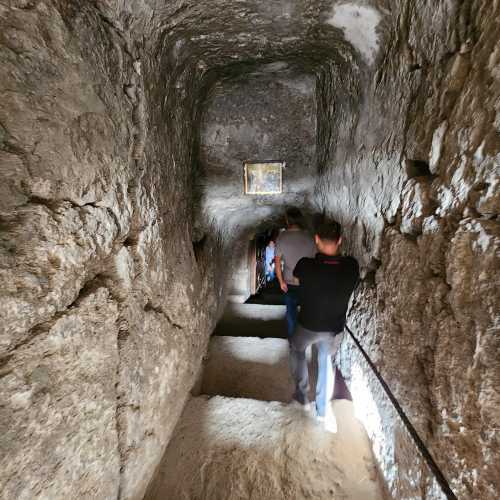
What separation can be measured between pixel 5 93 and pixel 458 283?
5.33 feet

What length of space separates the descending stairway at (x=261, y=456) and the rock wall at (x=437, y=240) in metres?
0.28

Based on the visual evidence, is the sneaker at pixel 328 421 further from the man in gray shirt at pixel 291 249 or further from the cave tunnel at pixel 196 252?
the man in gray shirt at pixel 291 249

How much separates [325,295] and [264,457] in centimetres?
117

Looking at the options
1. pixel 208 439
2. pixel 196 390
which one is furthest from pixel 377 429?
pixel 196 390

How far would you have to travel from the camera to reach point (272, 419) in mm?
2020

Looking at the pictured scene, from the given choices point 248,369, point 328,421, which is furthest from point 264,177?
point 328,421

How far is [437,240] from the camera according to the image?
1142 mm

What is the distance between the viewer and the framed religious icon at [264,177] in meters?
2.96

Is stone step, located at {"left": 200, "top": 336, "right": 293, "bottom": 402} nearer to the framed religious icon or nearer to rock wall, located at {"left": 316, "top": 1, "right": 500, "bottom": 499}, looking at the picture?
rock wall, located at {"left": 316, "top": 1, "right": 500, "bottom": 499}

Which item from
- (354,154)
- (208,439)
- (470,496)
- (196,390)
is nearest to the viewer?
(470,496)

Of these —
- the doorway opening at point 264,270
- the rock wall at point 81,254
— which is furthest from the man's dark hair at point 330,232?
the doorway opening at point 264,270

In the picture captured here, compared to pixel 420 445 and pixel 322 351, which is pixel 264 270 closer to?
pixel 322 351

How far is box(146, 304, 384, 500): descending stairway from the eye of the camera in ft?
5.24

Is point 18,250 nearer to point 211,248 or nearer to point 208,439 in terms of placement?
point 208,439
